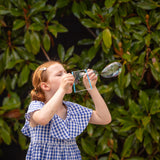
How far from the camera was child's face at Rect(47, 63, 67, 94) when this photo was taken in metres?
1.11

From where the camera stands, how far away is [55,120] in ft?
3.59

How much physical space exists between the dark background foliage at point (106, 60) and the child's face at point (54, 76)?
0.69 m

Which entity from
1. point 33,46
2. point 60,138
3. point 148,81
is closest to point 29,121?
point 60,138

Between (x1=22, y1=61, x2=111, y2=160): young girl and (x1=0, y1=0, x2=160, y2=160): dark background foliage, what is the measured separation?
Result: 652 millimetres

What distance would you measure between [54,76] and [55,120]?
172 mm

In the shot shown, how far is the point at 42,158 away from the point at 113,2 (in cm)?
123

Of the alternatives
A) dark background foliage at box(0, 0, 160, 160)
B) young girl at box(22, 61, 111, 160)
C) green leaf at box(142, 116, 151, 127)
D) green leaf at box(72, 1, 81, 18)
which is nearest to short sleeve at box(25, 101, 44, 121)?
young girl at box(22, 61, 111, 160)

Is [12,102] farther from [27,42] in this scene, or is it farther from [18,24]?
[18,24]

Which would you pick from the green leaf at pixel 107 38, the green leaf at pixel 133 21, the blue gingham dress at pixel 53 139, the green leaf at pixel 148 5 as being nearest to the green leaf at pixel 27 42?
the green leaf at pixel 107 38

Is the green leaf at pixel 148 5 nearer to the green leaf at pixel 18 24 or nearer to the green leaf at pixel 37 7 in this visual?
the green leaf at pixel 37 7

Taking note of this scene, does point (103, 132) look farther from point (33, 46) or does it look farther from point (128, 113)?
point (33, 46)

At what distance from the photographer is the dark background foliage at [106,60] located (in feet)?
6.46

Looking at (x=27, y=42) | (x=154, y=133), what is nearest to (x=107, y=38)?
(x=27, y=42)

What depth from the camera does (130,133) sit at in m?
2.19
